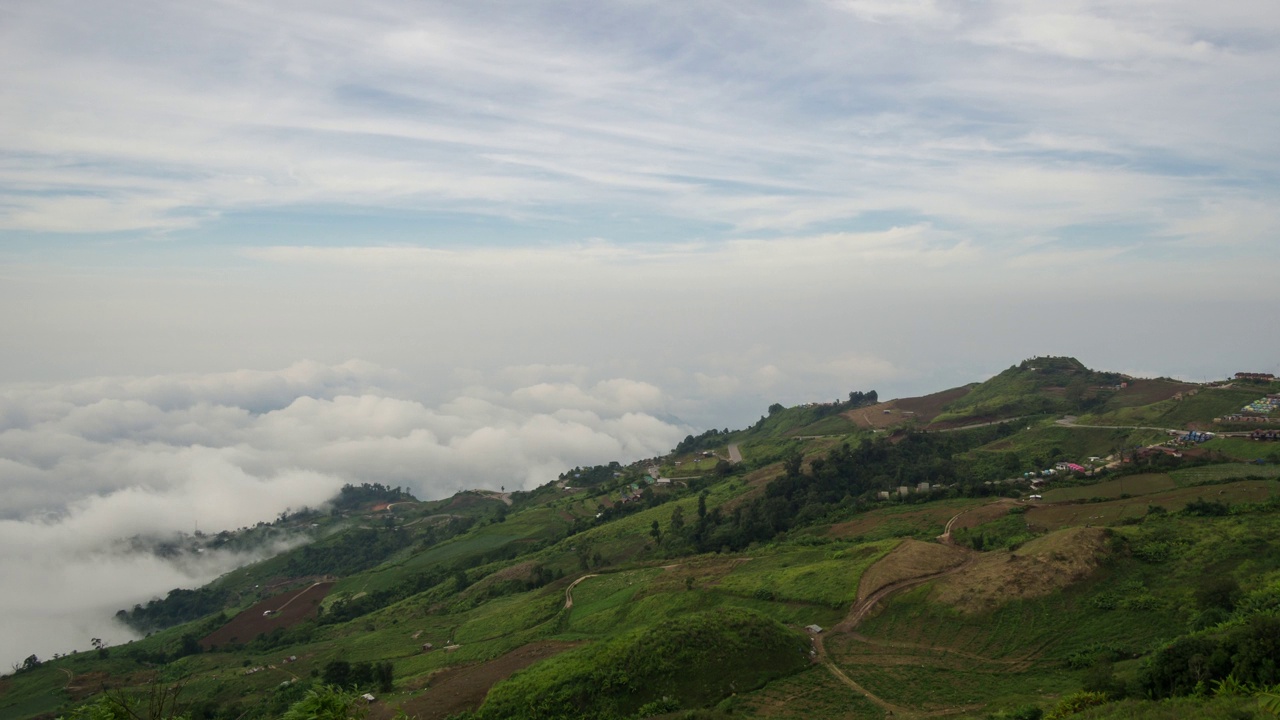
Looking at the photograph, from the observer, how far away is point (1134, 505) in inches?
2788

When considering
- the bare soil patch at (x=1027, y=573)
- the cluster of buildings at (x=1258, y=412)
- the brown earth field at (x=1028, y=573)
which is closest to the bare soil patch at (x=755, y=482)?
the brown earth field at (x=1028, y=573)

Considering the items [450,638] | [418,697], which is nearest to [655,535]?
[450,638]

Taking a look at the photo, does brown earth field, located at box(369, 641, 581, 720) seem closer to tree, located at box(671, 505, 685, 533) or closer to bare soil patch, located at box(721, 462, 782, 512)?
tree, located at box(671, 505, 685, 533)

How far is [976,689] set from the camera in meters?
41.0

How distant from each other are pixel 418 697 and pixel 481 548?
3449 inches

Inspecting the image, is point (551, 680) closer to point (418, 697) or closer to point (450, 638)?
point (418, 697)

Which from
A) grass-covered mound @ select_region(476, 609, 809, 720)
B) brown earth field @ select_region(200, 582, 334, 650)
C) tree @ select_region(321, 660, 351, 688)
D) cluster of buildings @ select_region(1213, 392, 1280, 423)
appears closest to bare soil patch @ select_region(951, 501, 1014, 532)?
grass-covered mound @ select_region(476, 609, 809, 720)

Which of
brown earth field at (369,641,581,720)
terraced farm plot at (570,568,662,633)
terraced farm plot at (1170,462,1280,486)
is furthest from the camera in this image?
terraced farm plot at (1170,462,1280,486)

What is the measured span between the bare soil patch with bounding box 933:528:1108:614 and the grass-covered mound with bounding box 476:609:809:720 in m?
13.1

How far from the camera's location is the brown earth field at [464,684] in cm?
4719

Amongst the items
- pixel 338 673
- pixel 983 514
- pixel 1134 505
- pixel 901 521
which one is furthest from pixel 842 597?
pixel 338 673

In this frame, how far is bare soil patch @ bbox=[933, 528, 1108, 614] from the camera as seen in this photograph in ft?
165

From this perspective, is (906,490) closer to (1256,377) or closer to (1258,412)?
(1258,412)

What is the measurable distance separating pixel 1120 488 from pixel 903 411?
81.4 m
